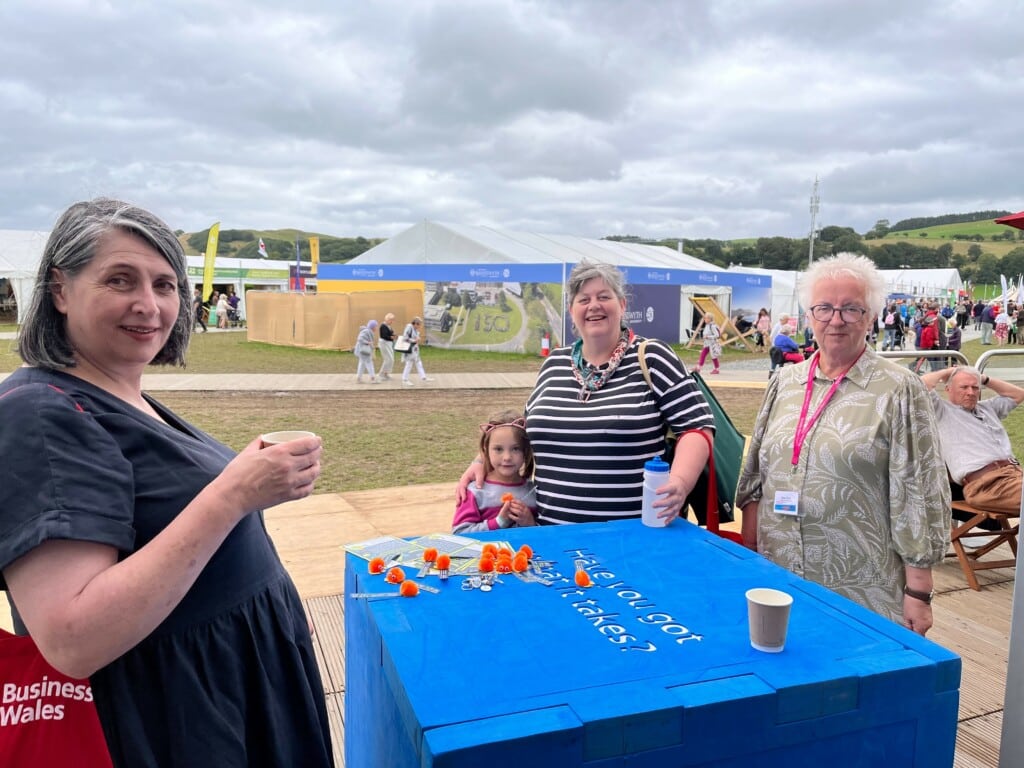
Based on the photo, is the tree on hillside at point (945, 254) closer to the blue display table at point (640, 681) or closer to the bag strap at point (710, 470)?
the bag strap at point (710, 470)

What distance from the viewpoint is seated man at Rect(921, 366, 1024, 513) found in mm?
4230

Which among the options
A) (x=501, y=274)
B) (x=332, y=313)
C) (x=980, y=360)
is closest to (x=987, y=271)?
(x=501, y=274)

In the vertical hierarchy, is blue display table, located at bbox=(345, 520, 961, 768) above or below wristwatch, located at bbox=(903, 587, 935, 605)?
above

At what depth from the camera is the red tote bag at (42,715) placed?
112cm

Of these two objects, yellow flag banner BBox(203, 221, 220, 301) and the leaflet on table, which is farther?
yellow flag banner BBox(203, 221, 220, 301)

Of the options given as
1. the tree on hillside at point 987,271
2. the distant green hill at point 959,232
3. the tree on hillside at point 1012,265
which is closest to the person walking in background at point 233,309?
the tree on hillside at point 987,271

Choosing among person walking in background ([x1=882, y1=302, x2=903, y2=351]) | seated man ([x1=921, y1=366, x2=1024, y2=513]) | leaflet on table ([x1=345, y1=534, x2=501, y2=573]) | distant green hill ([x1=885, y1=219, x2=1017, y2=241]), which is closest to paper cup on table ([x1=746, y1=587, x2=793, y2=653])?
leaflet on table ([x1=345, y1=534, x2=501, y2=573])

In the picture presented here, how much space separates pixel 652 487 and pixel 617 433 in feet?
0.86

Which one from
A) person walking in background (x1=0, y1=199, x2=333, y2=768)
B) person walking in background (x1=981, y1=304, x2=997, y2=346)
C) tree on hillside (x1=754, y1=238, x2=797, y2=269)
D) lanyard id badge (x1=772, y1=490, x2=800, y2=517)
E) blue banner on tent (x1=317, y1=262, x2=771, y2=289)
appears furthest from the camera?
tree on hillside (x1=754, y1=238, x2=797, y2=269)

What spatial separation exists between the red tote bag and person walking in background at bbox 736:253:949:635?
1.97 m

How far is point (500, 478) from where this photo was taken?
2.96 m

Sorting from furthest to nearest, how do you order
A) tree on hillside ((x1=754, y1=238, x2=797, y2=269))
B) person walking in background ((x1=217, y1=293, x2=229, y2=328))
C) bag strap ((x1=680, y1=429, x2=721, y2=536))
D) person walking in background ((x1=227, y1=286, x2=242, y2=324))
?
tree on hillside ((x1=754, y1=238, x2=797, y2=269)) < person walking in background ((x1=227, y1=286, x2=242, y2=324)) < person walking in background ((x1=217, y1=293, x2=229, y2=328)) < bag strap ((x1=680, y1=429, x2=721, y2=536))

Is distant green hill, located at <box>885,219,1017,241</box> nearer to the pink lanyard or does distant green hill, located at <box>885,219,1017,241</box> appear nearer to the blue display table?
the pink lanyard

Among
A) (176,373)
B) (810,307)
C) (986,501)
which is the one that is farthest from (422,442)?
(176,373)
